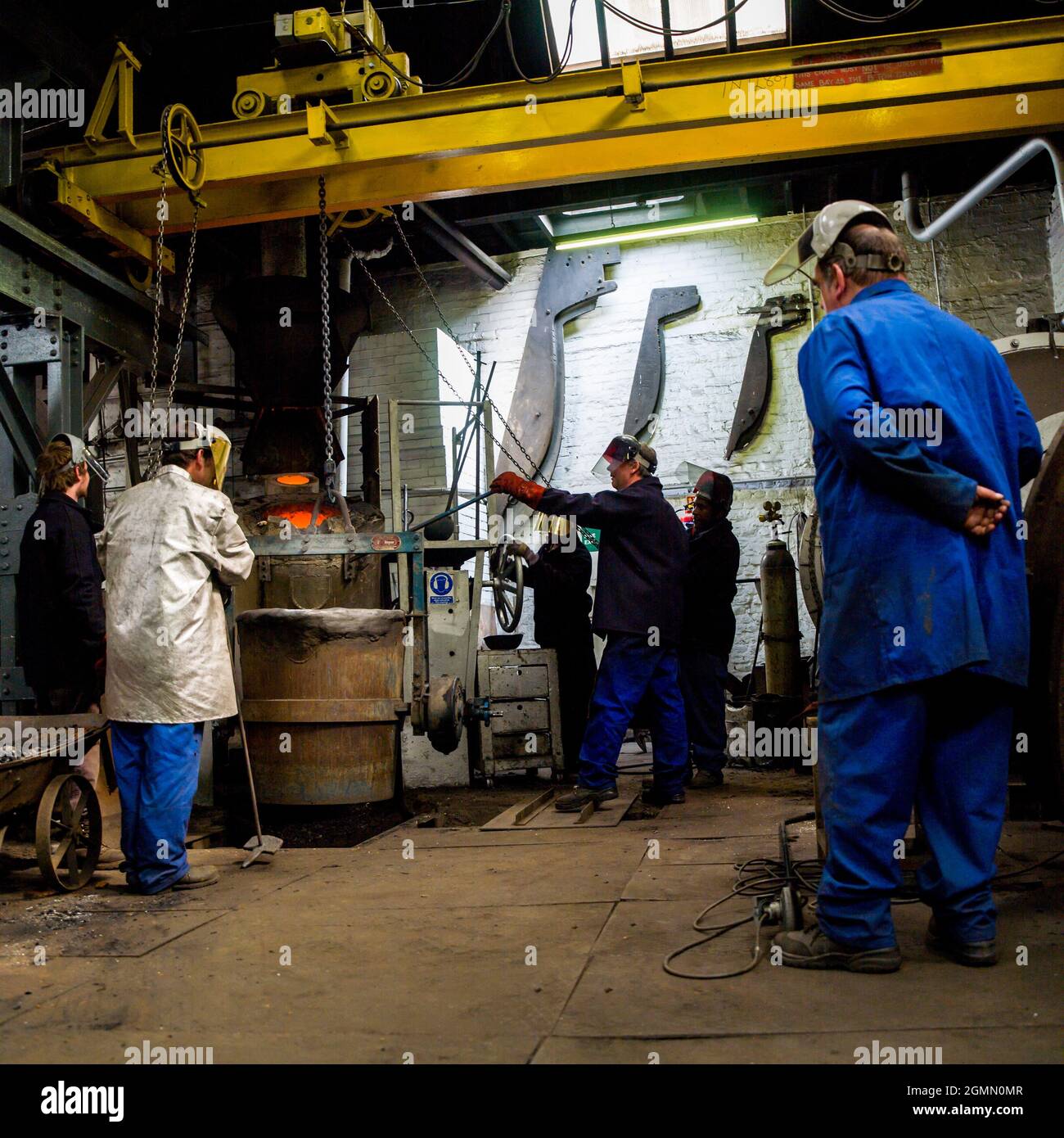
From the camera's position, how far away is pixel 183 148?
236 inches

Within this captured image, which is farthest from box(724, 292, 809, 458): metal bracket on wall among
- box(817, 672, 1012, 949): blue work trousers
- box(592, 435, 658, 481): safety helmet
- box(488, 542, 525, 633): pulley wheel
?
box(817, 672, 1012, 949): blue work trousers

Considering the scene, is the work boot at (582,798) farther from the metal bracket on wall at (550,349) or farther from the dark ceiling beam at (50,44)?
the metal bracket on wall at (550,349)

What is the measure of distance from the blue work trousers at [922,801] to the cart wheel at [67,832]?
2.77m

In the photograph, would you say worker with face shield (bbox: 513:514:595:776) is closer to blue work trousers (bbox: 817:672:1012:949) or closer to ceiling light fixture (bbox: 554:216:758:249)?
ceiling light fixture (bbox: 554:216:758:249)

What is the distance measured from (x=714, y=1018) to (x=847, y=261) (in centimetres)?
187

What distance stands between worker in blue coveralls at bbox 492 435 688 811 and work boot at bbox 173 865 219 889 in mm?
1898

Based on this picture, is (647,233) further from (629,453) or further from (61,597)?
(61,597)

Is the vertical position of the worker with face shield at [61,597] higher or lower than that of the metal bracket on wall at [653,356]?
lower

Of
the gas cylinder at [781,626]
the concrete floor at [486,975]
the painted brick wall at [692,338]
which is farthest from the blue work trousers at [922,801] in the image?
the painted brick wall at [692,338]

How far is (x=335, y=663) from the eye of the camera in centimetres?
525

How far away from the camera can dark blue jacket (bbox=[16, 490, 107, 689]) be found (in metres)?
4.63

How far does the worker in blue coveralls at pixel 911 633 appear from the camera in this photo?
2.34 metres
